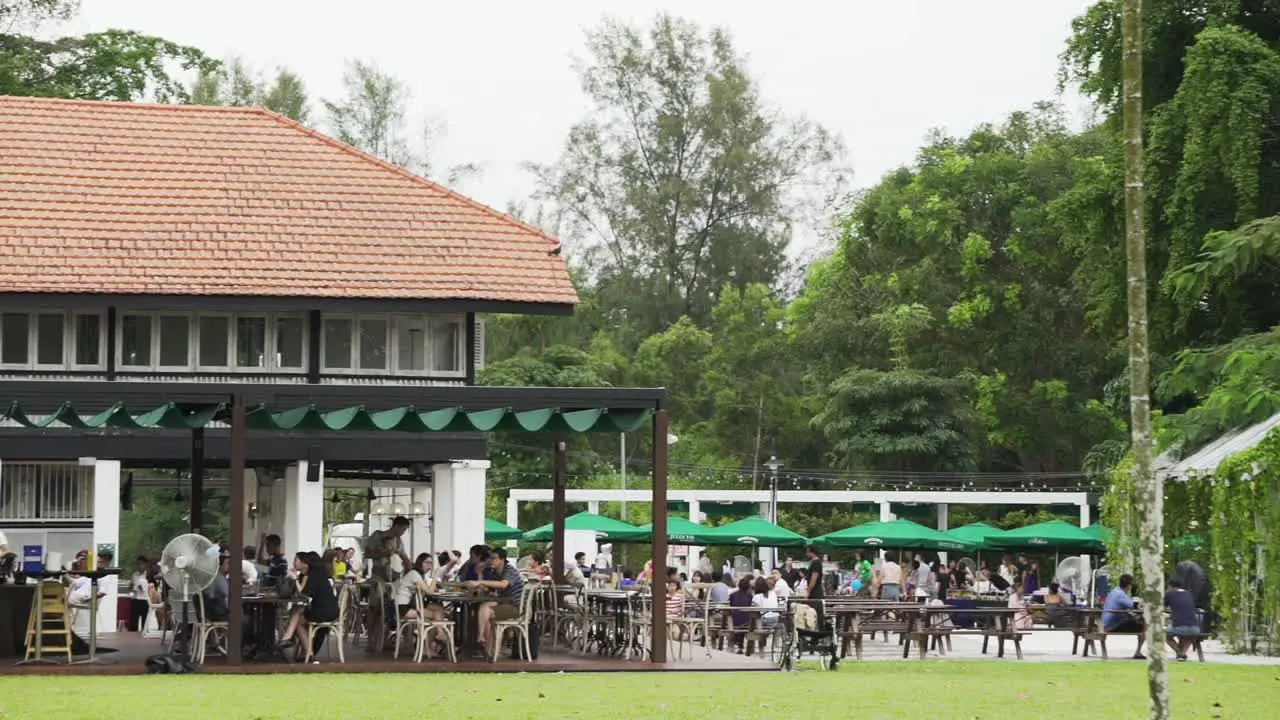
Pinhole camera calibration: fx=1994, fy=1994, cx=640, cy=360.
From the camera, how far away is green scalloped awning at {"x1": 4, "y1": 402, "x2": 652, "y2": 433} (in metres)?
21.1

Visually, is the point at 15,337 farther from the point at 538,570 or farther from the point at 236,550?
the point at 236,550

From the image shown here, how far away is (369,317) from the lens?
30547 millimetres

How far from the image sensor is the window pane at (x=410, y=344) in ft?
100

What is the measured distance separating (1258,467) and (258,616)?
44.8 ft

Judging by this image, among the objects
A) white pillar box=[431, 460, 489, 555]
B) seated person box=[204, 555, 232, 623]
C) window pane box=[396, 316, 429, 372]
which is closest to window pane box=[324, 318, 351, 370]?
window pane box=[396, 316, 429, 372]

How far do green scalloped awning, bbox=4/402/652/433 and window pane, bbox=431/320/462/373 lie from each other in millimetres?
8724

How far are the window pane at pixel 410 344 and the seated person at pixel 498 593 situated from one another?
30.4 feet

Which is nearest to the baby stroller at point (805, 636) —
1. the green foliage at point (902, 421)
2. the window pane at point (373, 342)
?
the window pane at point (373, 342)

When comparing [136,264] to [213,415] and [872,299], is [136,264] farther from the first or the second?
[872,299]

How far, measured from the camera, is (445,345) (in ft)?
101

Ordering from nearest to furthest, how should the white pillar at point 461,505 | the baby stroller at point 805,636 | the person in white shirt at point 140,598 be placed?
1. the baby stroller at point 805,636
2. the person in white shirt at point 140,598
3. the white pillar at point 461,505

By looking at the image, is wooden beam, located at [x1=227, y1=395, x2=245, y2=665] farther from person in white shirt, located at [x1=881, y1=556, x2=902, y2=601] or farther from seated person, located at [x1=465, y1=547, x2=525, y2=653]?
person in white shirt, located at [x1=881, y1=556, x2=902, y2=601]

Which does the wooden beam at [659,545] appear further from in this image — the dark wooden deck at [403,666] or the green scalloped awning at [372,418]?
the green scalloped awning at [372,418]

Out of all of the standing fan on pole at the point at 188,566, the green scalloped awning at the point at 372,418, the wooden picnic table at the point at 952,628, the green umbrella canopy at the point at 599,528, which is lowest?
the wooden picnic table at the point at 952,628
